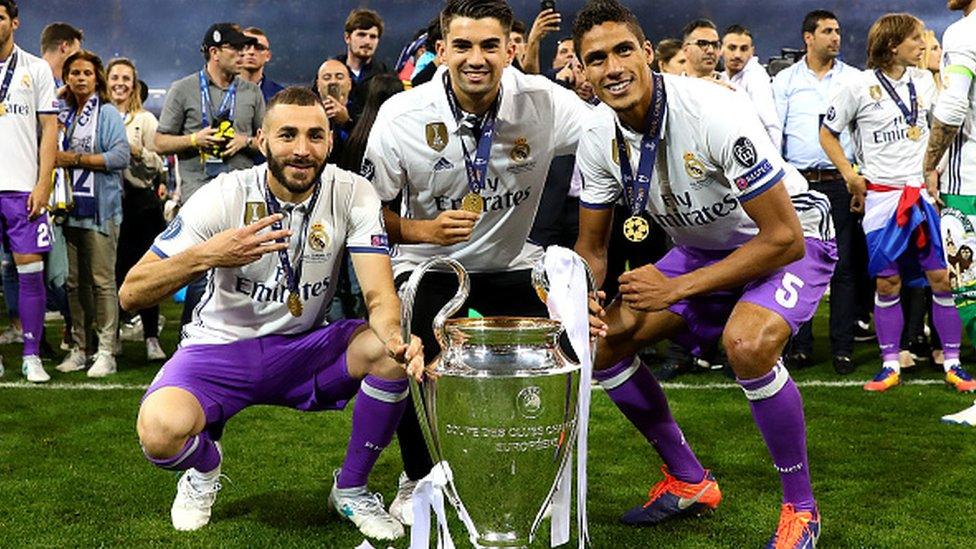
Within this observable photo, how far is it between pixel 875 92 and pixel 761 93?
984 millimetres

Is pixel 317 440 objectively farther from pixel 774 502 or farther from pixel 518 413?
pixel 518 413

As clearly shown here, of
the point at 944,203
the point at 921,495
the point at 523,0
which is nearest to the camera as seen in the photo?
the point at 921,495

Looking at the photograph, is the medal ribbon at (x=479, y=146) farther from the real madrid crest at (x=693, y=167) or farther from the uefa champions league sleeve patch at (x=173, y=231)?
the uefa champions league sleeve patch at (x=173, y=231)

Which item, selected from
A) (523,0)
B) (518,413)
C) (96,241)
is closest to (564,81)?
(96,241)

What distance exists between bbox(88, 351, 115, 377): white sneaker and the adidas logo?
137 inches

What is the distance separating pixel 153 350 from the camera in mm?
7133

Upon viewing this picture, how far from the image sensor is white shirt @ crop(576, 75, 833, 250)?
3297 millimetres

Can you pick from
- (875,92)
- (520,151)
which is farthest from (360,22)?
(520,151)

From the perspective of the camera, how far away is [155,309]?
7227 mm

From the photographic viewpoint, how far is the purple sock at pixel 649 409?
3.71 m

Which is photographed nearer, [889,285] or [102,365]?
[889,285]

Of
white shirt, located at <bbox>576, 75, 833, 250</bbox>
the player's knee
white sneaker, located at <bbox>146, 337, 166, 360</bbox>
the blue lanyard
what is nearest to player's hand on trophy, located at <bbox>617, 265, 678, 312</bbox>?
white shirt, located at <bbox>576, 75, 833, 250</bbox>

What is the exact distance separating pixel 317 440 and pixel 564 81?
2.55m

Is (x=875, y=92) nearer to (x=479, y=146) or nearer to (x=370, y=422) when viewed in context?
(x=479, y=146)
